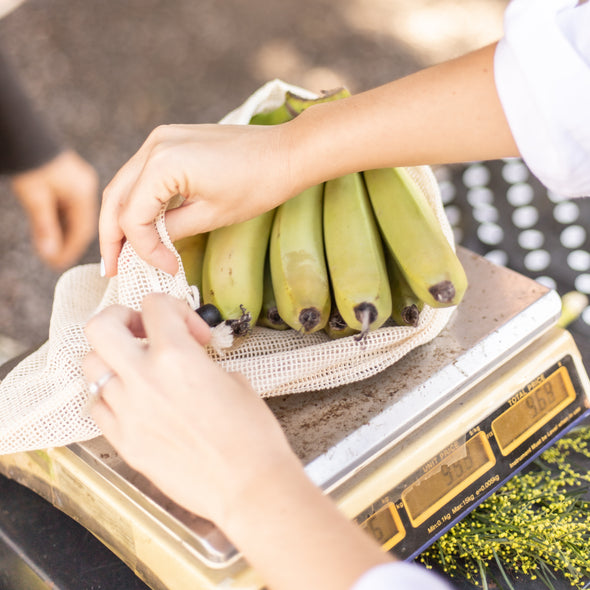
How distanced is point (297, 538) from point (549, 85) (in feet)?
1.66

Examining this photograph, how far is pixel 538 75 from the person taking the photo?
67 cm

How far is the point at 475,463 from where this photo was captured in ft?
2.81

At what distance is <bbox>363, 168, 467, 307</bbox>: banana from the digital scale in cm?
13

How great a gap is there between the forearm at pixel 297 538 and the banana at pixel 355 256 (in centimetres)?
31

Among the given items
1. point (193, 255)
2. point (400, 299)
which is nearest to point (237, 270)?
point (193, 255)

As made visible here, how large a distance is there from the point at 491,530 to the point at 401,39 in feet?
8.35

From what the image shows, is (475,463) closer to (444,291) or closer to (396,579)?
(444,291)

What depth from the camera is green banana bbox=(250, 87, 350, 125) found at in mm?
1024

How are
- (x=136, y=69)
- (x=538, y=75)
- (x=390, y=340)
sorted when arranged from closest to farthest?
1. (x=538, y=75)
2. (x=390, y=340)
3. (x=136, y=69)

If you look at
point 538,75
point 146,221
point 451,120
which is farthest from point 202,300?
→ point 538,75

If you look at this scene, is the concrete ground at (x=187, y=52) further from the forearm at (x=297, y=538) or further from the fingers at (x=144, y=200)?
the forearm at (x=297, y=538)

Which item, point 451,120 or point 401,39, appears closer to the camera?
point 451,120

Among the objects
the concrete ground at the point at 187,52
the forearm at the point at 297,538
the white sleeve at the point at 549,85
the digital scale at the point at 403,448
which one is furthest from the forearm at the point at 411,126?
the concrete ground at the point at 187,52

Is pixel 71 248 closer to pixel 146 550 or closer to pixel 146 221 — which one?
pixel 146 221
